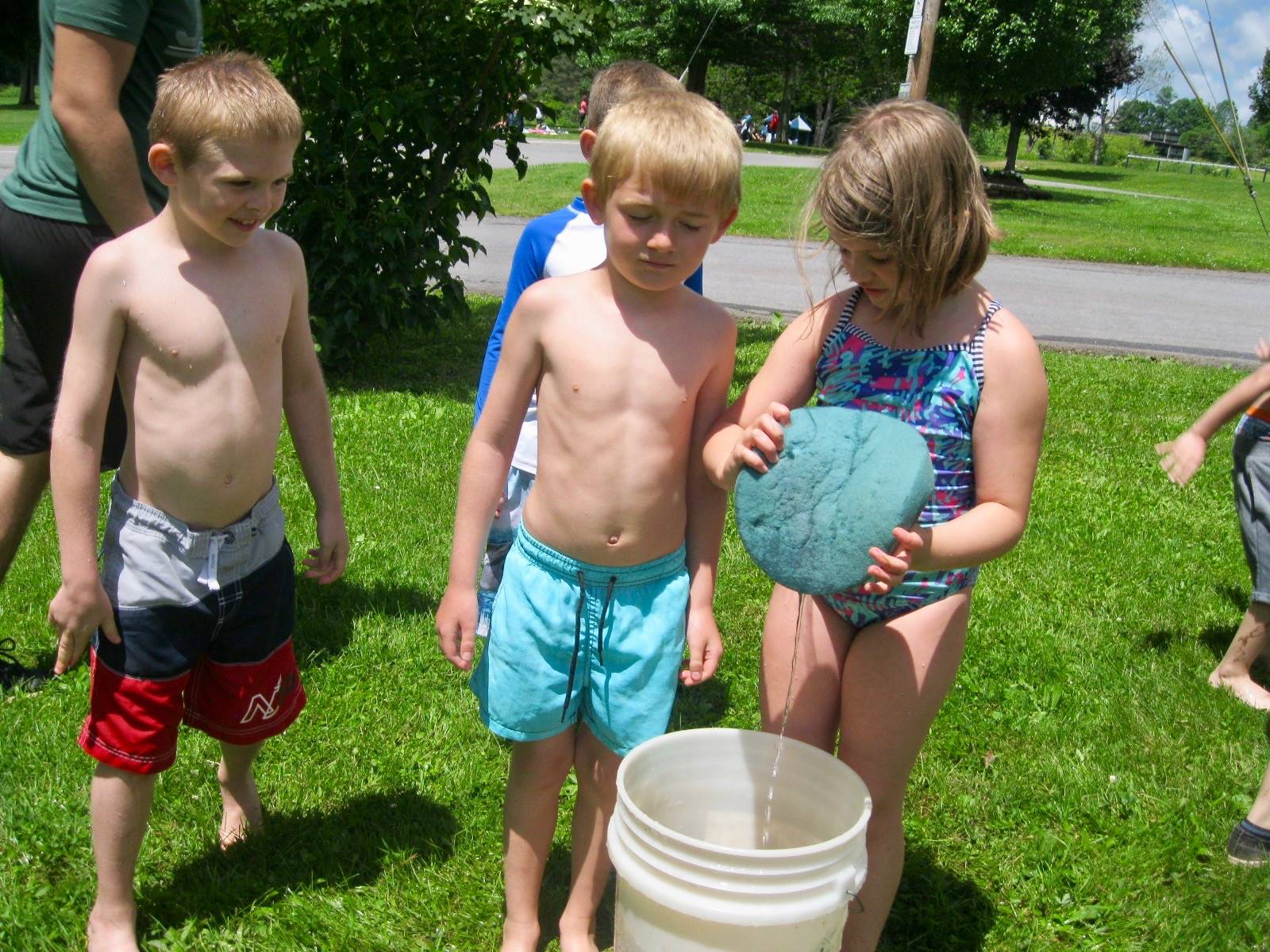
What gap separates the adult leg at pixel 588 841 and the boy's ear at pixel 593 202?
105 centimetres

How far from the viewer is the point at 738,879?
1635 millimetres

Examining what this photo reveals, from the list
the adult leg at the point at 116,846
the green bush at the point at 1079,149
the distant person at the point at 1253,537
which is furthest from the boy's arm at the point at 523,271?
the green bush at the point at 1079,149

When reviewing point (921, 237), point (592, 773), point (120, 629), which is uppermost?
point (921, 237)

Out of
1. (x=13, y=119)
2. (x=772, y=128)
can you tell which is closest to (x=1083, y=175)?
(x=772, y=128)

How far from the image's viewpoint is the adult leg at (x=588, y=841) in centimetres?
234

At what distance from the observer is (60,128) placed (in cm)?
268

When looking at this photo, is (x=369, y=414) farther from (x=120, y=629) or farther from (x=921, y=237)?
(x=921, y=237)

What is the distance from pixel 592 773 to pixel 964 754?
1.40 metres

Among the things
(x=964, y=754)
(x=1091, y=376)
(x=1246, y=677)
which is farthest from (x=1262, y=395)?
(x=1091, y=376)

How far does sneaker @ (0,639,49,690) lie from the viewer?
322cm

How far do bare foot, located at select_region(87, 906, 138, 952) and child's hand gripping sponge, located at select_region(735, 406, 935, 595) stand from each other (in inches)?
60.6

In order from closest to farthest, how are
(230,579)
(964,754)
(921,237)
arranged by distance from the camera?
(921,237), (230,579), (964,754)

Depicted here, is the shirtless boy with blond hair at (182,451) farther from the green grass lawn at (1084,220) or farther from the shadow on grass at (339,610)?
the green grass lawn at (1084,220)

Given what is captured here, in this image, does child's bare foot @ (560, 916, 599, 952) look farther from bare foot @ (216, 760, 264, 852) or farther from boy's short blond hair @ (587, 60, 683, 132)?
boy's short blond hair @ (587, 60, 683, 132)
